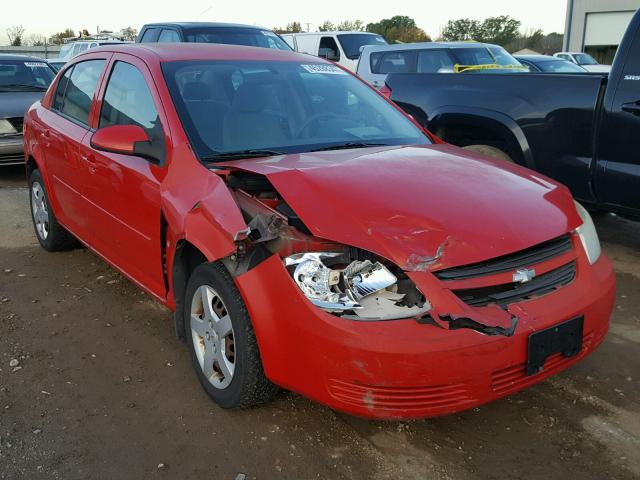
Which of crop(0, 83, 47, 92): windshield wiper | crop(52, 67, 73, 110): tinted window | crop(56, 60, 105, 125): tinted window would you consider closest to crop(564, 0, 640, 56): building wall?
crop(0, 83, 47, 92): windshield wiper

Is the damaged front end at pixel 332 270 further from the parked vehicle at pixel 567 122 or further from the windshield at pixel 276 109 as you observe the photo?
the parked vehicle at pixel 567 122

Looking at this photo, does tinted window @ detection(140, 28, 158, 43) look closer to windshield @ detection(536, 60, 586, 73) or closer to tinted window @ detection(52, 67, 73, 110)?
tinted window @ detection(52, 67, 73, 110)

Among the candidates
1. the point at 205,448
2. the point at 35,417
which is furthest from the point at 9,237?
the point at 205,448

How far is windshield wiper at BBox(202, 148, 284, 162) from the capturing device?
3.16 m

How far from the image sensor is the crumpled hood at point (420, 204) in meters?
2.47

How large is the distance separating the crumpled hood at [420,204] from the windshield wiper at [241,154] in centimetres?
8

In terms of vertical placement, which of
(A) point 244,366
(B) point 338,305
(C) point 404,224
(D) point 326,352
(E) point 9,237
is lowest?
(E) point 9,237

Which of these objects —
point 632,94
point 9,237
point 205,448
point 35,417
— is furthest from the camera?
point 9,237

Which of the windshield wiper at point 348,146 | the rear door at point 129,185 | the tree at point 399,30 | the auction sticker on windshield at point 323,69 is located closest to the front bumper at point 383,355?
the rear door at point 129,185

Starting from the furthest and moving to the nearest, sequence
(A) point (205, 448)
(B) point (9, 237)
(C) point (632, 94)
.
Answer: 1. (B) point (9, 237)
2. (C) point (632, 94)
3. (A) point (205, 448)

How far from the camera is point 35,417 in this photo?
2.96m

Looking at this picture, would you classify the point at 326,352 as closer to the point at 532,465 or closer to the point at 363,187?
the point at 363,187

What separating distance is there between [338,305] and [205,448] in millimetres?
911

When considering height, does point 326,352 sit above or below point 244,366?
above
